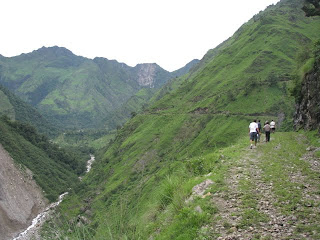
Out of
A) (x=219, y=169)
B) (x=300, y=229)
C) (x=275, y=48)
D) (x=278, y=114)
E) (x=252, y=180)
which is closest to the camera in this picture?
(x=300, y=229)

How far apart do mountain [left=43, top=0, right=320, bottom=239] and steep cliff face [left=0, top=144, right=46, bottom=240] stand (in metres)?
19.6

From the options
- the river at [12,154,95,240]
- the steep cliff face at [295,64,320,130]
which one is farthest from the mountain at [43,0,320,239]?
the steep cliff face at [295,64,320,130]

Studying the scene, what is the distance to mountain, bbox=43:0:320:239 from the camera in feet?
30.5

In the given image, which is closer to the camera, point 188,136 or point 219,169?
point 219,169

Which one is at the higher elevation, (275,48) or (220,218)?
(275,48)

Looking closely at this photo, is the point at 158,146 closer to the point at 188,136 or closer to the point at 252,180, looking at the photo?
the point at 188,136

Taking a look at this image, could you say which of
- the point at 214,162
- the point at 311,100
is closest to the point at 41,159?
the point at 311,100

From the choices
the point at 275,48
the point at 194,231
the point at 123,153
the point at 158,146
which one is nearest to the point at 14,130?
the point at 123,153

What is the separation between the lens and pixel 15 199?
10762 centimetres

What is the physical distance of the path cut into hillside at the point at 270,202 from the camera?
8508mm

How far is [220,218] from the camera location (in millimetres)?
9961

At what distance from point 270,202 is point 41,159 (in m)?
157

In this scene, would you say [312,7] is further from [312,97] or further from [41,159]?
[41,159]

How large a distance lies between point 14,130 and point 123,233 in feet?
574
